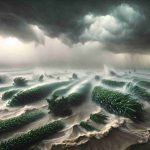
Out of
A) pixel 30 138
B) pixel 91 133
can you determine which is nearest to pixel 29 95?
pixel 30 138

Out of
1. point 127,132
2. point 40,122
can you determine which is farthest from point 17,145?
point 127,132

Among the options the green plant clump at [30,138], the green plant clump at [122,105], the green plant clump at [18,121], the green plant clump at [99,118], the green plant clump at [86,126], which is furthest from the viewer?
the green plant clump at [122,105]

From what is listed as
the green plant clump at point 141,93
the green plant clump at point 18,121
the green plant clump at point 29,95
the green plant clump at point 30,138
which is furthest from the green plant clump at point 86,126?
the green plant clump at point 141,93

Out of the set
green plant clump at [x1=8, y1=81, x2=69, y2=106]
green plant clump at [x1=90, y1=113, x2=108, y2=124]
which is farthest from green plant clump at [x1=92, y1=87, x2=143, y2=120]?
green plant clump at [x1=8, y1=81, x2=69, y2=106]

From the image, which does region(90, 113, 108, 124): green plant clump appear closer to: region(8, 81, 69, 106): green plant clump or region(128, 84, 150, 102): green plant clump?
region(128, 84, 150, 102): green plant clump

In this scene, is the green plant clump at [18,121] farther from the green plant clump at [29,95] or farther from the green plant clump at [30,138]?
the green plant clump at [29,95]

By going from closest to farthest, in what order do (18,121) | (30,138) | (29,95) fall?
(30,138) → (18,121) → (29,95)

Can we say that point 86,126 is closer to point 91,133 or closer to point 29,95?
point 91,133
